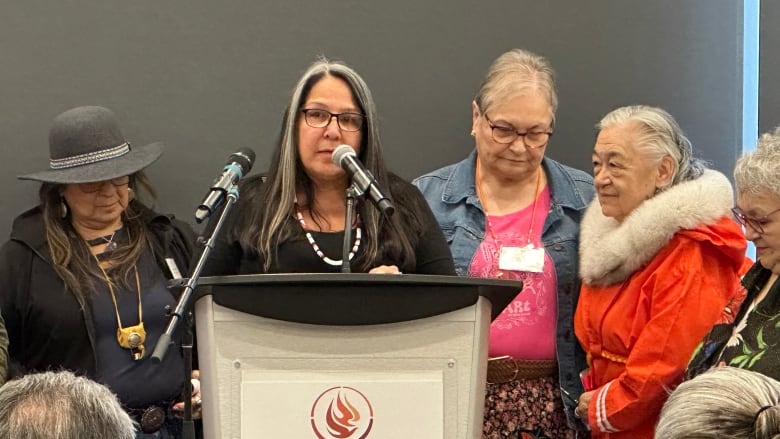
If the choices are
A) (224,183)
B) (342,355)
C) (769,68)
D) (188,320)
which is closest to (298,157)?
(224,183)

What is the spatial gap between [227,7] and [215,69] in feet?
0.67

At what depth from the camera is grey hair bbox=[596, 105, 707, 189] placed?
273cm

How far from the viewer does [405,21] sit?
3.44 metres

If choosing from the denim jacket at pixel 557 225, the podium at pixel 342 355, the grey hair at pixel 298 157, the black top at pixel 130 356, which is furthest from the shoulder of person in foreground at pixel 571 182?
the podium at pixel 342 355

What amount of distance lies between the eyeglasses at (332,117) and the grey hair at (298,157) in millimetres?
21

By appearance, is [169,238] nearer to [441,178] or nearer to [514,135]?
[441,178]

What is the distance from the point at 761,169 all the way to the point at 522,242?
762 mm

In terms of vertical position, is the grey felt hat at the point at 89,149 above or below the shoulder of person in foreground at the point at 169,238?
above

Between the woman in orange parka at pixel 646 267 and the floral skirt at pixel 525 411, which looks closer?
the woman in orange parka at pixel 646 267

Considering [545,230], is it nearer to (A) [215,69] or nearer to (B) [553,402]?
(B) [553,402]

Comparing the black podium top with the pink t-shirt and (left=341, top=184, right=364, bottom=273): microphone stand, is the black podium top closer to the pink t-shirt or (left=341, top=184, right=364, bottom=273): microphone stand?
(left=341, top=184, right=364, bottom=273): microphone stand

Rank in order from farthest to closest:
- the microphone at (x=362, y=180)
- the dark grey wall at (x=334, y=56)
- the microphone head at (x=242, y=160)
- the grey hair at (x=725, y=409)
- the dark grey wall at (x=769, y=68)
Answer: the dark grey wall at (x=769, y=68)
the dark grey wall at (x=334, y=56)
the microphone head at (x=242, y=160)
the microphone at (x=362, y=180)
the grey hair at (x=725, y=409)

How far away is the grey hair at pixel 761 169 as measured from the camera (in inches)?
88.4

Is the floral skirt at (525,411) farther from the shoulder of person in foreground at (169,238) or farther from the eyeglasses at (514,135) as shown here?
the shoulder of person in foreground at (169,238)
